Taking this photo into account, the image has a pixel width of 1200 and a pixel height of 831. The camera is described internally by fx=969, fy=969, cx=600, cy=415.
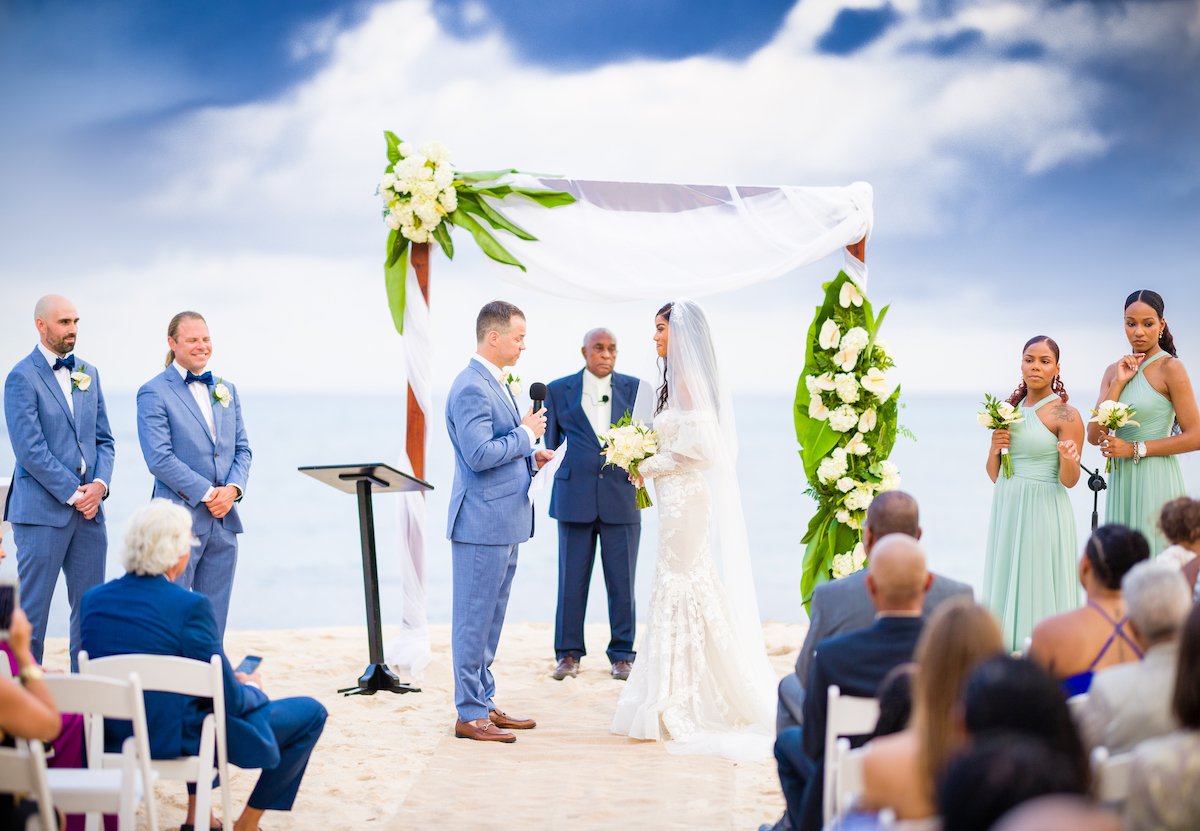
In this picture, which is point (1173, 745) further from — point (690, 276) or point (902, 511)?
point (690, 276)

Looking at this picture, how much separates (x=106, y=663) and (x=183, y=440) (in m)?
2.30

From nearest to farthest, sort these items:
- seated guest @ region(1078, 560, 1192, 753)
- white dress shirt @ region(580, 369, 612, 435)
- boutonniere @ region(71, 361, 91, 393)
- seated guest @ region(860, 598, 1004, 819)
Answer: seated guest @ region(860, 598, 1004, 819), seated guest @ region(1078, 560, 1192, 753), boutonniere @ region(71, 361, 91, 393), white dress shirt @ region(580, 369, 612, 435)

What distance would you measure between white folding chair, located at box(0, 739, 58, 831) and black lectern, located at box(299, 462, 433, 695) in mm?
2551

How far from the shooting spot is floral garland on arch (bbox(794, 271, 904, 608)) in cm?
495

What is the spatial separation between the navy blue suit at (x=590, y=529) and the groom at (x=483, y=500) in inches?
53.1

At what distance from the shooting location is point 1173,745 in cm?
173

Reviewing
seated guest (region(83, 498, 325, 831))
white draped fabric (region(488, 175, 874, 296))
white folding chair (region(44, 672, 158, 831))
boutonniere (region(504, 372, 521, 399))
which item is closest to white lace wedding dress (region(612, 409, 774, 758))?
boutonniere (region(504, 372, 521, 399))

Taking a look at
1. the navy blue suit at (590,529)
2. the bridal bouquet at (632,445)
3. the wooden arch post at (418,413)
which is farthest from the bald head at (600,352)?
the bridal bouquet at (632,445)

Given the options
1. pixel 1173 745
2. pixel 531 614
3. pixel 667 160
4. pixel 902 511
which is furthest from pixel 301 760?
pixel 667 160

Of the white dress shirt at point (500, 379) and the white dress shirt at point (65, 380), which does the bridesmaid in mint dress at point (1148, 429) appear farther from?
the white dress shirt at point (65, 380)

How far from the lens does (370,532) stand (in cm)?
523

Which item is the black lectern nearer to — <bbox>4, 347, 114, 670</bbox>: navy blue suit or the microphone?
the microphone

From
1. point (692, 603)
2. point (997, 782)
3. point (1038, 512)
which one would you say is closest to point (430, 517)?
point (692, 603)

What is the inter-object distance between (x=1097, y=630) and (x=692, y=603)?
7.36 ft
